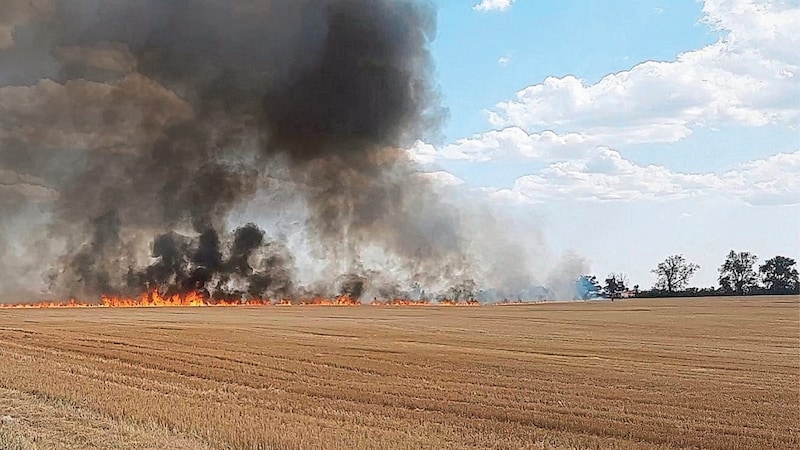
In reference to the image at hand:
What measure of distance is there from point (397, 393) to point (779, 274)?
109 meters

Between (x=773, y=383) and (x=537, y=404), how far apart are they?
6729 mm

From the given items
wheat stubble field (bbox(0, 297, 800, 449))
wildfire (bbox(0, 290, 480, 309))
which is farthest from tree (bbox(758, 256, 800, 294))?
wheat stubble field (bbox(0, 297, 800, 449))

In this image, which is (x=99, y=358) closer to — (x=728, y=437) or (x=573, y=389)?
(x=573, y=389)

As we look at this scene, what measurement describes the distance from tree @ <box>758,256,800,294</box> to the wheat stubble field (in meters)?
87.9

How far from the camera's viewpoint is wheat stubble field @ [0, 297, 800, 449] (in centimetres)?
1155

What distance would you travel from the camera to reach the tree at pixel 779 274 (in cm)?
10794

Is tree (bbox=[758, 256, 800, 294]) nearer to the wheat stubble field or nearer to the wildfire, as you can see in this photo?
the wildfire

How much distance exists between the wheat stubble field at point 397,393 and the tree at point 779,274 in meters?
87.9

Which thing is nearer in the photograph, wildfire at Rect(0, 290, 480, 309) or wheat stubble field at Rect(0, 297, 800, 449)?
wheat stubble field at Rect(0, 297, 800, 449)

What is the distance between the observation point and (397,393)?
15.8 metres

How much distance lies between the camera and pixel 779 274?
361 feet

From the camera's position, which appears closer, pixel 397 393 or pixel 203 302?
pixel 397 393

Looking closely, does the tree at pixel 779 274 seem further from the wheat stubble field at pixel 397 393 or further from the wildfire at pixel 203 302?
the wheat stubble field at pixel 397 393

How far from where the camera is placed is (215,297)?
292 ft
